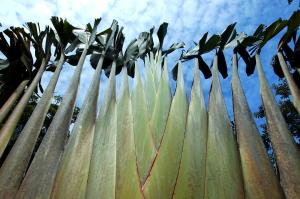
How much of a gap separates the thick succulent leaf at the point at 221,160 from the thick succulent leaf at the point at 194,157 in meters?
0.05

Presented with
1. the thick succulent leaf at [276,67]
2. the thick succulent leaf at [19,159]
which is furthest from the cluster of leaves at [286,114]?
the thick succulent leaf at [19,159]

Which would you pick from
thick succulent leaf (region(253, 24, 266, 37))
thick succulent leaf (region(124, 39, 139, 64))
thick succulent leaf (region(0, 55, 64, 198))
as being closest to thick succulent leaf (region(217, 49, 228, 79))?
thick succulent leaf (region(253, 24, 266, 37))

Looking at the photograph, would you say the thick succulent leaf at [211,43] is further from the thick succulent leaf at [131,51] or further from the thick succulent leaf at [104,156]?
the thick succulent leaf at [104,156]

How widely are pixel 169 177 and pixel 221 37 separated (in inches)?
94.3

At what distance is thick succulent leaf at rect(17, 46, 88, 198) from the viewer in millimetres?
1351

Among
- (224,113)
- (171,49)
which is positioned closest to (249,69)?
(171,49)

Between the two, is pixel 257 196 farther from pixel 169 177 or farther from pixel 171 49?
pixel 171 49

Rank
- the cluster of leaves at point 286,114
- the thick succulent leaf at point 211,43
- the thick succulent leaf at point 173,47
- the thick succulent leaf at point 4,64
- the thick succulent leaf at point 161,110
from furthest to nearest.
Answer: the cluster of leaves at point 286,114 < the thick succulent leaf at point 173,47 < the thick succulent leaf at point 4,64 < the thick succulent leaf at point 211,43 < the thick succulent leaf at point 161,110

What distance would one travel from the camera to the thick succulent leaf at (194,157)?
4.49ft

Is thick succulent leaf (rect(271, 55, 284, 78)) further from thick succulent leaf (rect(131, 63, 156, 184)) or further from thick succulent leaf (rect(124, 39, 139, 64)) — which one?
thick succulent leaf (rect(131, 63, 156, 184))

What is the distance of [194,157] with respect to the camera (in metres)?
1.53

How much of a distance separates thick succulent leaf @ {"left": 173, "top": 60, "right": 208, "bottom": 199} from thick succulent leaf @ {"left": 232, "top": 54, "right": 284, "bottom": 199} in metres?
0.22

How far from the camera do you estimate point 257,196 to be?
1.26 metres

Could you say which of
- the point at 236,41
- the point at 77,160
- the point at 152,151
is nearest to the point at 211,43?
the point at 236,41
